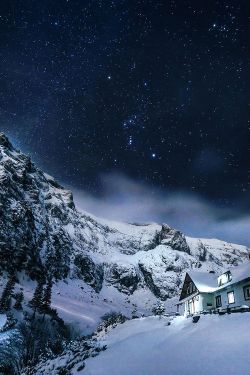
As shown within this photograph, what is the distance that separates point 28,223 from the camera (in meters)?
98.3

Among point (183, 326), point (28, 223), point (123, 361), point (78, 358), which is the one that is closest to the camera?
point (123, 361)

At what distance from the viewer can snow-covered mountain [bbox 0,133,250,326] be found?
8631cm

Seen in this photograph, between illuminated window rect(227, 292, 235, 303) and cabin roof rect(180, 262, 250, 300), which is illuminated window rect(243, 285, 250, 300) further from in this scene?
illuminated window rect(227, 292, 235, 303)

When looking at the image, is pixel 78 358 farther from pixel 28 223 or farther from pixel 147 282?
pixel 147 282

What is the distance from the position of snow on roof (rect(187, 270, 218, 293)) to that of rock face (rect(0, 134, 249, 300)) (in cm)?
4959

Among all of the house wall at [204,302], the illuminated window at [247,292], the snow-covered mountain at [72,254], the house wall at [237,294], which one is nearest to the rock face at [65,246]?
the snow-covered mountain at [72,254]

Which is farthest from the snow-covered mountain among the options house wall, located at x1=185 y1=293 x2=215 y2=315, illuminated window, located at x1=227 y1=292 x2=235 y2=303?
illuminated window, located at x1=227 y1=292 x2=235 y2=303

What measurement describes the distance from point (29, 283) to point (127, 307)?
51111mm

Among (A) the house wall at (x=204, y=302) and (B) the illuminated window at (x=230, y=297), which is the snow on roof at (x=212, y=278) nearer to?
(A) the house wall at (x=204, y=302)

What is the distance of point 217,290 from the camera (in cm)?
4025

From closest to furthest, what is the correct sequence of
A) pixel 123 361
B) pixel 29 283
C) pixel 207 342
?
pixel 207 342, pixel 123 361, pixel 29 283

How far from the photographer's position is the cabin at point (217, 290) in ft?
112

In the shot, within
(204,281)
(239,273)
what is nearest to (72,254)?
(204,281)

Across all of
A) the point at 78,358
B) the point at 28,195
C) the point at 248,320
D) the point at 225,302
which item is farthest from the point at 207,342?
the point at 28,195
